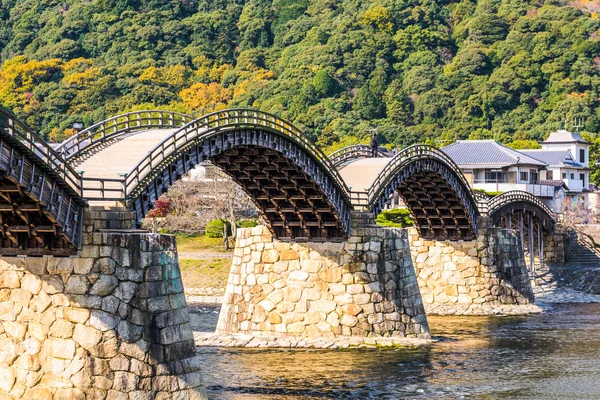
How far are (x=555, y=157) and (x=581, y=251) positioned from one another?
16.7 m

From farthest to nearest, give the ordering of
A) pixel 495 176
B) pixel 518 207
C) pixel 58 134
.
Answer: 1. pixel 58 134
2. pixel 495 176
3. pixel 518 207

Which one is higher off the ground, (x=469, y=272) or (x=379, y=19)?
(x=379, y=19)

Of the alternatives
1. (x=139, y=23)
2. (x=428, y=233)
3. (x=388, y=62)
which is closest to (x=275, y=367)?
(x=428, y=233)

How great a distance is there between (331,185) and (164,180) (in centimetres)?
1076

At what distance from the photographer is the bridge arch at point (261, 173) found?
26781 mm

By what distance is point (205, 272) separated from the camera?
5781 centimetres

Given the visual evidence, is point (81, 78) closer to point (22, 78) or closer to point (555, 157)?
point (22, 78)

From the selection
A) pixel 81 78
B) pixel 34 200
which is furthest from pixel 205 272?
pixel 81 78

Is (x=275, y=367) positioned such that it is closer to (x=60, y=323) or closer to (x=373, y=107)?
(x=60, y=323)

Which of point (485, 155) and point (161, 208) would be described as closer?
point (161, 208)

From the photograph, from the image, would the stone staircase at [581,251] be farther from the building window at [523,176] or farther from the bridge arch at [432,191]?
the bridge arch at [432,191]

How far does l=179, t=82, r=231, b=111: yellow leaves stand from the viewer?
118 metres

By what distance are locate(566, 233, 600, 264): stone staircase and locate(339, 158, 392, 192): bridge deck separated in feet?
82.5

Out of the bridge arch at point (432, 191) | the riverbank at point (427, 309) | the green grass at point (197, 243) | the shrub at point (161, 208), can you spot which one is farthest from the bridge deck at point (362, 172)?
the shrub at point (161, 208)
